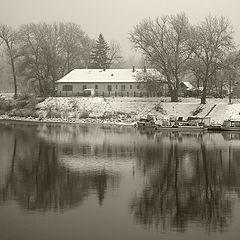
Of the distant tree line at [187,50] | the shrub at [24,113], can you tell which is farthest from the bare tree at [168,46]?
the shrub at [24,113]

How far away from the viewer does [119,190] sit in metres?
23.2

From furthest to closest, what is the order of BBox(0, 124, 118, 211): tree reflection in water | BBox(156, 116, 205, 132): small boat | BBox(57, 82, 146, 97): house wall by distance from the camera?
BBox(57, 82, 146, 97): house wall < BBox(156, 116, 205, 132): small boat < BBox(0, 124, 118, 211): tree reflection in water

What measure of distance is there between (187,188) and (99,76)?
5164cm

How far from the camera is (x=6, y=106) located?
7000 cm

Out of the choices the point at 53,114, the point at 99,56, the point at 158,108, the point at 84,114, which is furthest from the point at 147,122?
the point at 99,56

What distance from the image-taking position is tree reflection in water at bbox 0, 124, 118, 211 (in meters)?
21.2

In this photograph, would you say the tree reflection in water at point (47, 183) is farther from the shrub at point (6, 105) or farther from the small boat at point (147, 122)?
the shrub at point (6, 105)

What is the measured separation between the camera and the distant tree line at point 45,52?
7438 cm

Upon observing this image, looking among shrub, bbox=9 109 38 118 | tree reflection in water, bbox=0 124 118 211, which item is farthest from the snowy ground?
tree reflection in water, bbox=0 124 118 211

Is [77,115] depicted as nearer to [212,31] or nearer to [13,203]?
[212,31]

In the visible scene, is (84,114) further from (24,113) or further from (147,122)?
(147,122)

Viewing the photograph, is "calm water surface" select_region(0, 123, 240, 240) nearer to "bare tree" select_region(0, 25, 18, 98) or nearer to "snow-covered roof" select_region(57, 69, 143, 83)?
"snow-covered roof" select_region(57, 69, 143, 83)

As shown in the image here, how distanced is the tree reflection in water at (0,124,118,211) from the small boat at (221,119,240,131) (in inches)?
922

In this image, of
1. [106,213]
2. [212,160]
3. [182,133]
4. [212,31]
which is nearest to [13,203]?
[106,213]
